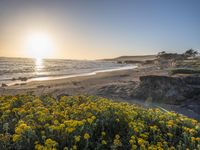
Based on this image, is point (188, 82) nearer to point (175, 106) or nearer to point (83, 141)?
point (175, 106)

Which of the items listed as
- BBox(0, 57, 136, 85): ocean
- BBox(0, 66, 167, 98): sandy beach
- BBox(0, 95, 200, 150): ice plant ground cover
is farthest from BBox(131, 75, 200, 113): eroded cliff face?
BBox(0, 57, 136, 85): ocean

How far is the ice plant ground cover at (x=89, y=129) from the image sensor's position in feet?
15.8

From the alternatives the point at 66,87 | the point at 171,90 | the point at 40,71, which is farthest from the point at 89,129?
the point at 40,71

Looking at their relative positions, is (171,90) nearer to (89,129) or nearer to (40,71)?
(89,129)

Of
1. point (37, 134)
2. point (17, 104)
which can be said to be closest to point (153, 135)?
point (37, 134)

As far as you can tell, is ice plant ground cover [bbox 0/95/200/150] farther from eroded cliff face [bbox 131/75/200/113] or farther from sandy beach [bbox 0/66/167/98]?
sandy beach [bbox 0/66/167/98]

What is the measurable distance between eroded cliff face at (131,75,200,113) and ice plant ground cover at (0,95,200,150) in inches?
230

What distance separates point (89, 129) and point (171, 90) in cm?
881

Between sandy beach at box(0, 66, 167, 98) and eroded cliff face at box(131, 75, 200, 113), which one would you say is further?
sandy beach at box(0, 66, 167, 98)

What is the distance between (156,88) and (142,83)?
96 centimetres

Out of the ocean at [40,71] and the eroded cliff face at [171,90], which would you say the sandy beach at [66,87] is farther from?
the ocean at [40,71]

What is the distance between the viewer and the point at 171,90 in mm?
13219

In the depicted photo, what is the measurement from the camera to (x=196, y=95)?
12.7 m

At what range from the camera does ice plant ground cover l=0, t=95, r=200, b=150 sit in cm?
482
